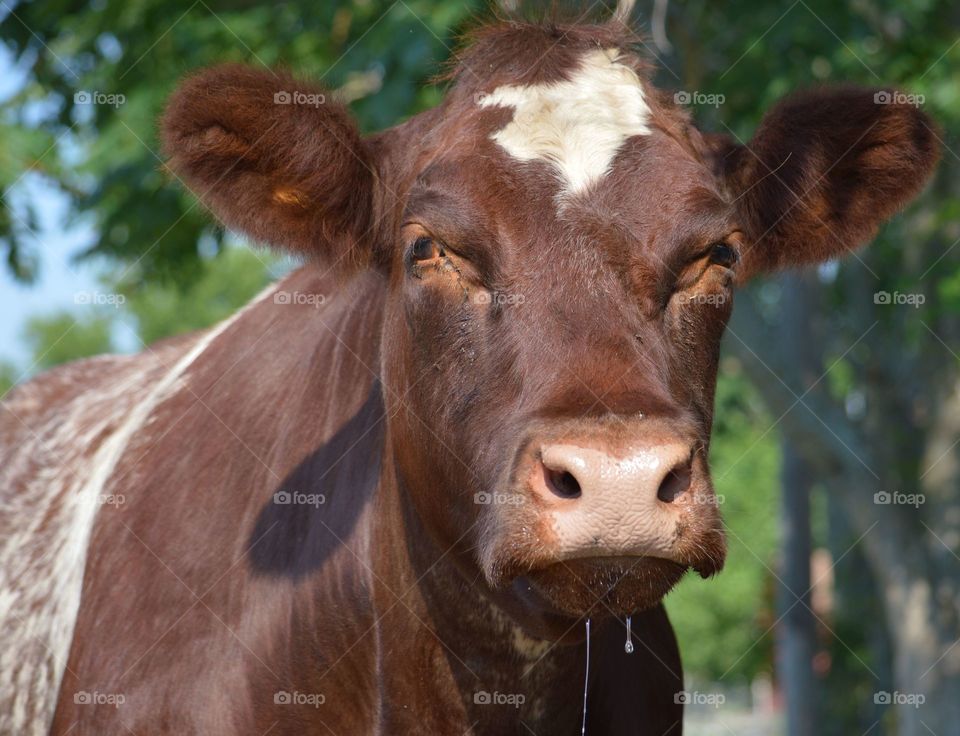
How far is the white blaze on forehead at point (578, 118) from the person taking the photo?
144 inches

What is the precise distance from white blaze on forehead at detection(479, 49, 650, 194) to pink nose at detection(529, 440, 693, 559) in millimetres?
879

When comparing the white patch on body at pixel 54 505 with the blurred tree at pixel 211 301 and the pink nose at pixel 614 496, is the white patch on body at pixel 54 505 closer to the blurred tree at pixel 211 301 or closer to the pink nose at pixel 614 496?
the pink nose at pixel 614 496

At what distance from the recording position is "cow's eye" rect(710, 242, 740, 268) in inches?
149

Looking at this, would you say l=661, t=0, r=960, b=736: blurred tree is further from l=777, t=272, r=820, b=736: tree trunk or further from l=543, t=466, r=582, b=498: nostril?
l=543, t=466, r=582, b=498: nostril

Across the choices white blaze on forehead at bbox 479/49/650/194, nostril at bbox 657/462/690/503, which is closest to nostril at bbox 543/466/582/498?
nostril at bbox 657/462/690/503

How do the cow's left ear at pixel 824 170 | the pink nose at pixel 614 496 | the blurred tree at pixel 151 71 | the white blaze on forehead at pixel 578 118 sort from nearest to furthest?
the pink nose at pixel 614 496 < the white blaze on forehead at pixel 578 118 < the cow's left ear at pixel 824 170 < the blurred tree at pixel 151 71

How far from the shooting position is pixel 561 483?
120 inches

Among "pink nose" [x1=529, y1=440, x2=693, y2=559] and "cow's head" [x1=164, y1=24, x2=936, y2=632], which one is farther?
"cow's head" [x1=164, y1=24, x2=936, y2=632]

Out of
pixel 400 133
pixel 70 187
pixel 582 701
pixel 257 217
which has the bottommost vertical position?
pixel 582 701

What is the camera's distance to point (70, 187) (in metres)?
10.7

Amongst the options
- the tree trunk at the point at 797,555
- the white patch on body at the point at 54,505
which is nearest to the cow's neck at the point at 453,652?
the white patch on body at the point at 54,505

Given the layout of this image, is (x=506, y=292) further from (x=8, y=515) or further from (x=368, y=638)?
(x=8, y=515)

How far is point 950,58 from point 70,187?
22.0ft

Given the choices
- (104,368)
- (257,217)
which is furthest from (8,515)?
(257,217)
